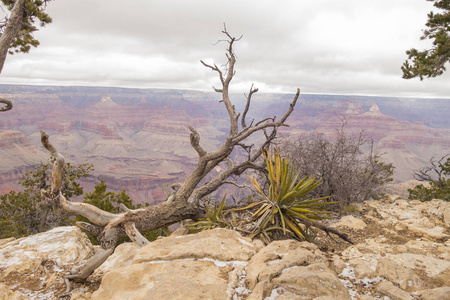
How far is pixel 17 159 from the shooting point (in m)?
104

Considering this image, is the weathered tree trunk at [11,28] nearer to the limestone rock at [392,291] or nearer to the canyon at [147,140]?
the limestone rock at [392,291]

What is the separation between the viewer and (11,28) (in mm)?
7230

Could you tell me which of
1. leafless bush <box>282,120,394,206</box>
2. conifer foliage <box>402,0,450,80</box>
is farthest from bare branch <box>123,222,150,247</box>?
conifer foliage <box>402,0,450,80</box>

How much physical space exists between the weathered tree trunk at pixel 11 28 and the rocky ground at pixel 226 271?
4892 mm

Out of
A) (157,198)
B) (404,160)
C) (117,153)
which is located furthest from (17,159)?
(404,160)

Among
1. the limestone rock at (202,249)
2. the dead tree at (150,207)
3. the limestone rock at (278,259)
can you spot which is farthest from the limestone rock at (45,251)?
the limestone rock at (278,259)

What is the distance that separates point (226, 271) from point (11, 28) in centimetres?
827

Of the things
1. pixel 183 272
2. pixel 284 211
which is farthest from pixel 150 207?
pixel 183 272

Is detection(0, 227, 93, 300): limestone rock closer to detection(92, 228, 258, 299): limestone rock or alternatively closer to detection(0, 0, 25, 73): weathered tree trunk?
detection(92, 228, 258, 299): limestone rock

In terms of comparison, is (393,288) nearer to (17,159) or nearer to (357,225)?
(357,225)

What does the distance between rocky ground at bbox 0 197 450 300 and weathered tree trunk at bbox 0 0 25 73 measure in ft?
16.0

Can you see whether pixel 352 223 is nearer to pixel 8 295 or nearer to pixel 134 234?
pixel 134 234

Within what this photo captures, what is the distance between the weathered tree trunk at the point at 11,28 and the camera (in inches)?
279

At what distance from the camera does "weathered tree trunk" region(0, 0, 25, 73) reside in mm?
7074
